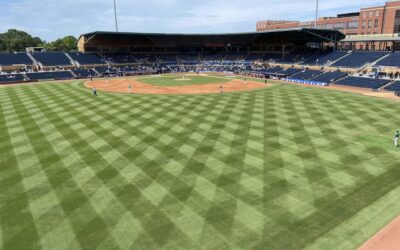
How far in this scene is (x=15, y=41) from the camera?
148 m

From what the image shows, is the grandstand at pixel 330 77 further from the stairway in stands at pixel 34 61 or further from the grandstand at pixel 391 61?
the stairway in stands at pixel 34 61

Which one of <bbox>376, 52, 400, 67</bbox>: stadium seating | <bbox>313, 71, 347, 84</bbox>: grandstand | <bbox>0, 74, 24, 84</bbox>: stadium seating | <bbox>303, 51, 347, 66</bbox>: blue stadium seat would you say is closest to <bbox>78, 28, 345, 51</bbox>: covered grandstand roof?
<bbox>303, 51, 347, 66</bbox>: blue stadium seat

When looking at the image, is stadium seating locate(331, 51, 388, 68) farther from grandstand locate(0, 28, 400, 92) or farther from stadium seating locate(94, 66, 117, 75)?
stadium seating locate(94, 66, 117, 75)

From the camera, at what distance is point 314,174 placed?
18.6 metres

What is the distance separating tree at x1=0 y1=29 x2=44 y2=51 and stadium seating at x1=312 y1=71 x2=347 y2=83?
14789 cm

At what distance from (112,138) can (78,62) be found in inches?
2830

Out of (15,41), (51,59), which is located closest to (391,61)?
(51,59)

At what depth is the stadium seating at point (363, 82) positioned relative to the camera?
5356 cm

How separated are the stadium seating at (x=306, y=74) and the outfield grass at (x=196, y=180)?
3591 centimetres

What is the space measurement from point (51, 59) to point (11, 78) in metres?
17.8

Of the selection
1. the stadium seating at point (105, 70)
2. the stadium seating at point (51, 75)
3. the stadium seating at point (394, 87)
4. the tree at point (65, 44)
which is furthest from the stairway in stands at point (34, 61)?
the stadium seating at point (394, 87)

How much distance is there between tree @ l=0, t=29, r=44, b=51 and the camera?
484ft

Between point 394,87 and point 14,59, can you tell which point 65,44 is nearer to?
point 14,59

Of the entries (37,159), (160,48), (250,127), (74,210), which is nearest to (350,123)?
(250,127)
